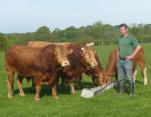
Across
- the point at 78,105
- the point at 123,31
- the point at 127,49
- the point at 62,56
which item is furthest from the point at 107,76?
the point at 78,105

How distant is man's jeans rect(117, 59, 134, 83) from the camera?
12.9m

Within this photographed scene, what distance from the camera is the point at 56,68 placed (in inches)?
502

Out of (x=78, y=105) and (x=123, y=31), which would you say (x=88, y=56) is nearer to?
(x=123, y=31)

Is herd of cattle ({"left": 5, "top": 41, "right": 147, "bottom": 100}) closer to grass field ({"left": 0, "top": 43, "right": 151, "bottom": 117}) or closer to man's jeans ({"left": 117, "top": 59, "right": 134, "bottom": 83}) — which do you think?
grass field ({"left": 0, "top": 43, "right": 151, "bottom": 117})

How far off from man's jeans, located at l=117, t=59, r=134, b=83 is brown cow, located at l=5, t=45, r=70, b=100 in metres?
1.77

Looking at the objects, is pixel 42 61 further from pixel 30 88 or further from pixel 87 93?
pixel 30 88

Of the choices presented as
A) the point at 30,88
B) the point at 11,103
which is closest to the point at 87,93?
the point at 11,103

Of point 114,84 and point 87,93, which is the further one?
point 114,84

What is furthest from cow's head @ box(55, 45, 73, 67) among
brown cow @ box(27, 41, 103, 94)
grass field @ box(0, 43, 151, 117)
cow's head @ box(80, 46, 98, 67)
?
cow's head @ box(80, 46, 98, 67)

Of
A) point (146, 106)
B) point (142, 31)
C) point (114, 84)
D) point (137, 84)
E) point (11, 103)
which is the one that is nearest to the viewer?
point (146, 106)

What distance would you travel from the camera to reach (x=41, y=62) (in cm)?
1274

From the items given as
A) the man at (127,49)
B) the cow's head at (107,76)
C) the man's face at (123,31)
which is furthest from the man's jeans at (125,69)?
the cow's head at (107,76)

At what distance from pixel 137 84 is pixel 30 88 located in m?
4.19

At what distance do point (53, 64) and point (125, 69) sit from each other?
226cm
